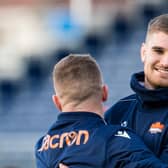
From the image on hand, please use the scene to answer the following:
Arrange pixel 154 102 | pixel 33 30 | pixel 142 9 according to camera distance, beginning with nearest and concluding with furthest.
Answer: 1. pixel 154 102
2. pixel 142 9
3. pixel 33 30

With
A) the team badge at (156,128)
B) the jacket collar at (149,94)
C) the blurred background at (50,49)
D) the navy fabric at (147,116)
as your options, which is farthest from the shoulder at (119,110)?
the blurred background at (50,49)

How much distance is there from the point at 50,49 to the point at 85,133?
8982 mm

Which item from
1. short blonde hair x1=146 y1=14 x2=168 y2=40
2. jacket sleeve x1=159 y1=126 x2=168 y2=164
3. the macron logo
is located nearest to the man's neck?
the macron logo

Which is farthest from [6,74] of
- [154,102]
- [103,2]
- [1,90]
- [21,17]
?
[154,102]

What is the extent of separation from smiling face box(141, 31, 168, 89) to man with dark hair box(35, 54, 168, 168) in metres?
0.24

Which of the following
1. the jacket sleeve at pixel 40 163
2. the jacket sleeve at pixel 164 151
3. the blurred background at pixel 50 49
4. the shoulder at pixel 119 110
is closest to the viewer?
the jacket sleeve at pixel 164 151

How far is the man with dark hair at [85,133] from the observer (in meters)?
2.78

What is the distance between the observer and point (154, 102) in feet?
9.95

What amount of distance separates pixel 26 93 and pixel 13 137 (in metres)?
1.21

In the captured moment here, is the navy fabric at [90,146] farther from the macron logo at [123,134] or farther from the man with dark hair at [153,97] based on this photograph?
the man with dark hair at [153,97]

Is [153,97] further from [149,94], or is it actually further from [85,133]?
[85,133]

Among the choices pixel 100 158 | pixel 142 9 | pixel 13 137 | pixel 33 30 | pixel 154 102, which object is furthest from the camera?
pixel 33 30

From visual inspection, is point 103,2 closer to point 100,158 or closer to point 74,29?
point 74,29

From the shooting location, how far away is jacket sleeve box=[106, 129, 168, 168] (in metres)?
2.75
